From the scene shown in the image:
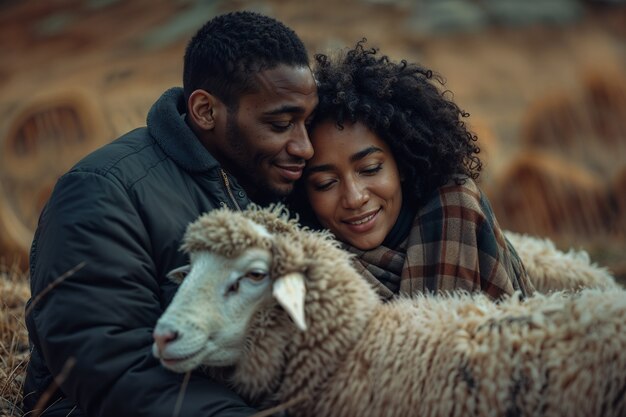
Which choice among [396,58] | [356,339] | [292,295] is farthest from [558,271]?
[396,58]

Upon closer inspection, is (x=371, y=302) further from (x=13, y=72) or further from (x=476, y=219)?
(x=13, y=72)

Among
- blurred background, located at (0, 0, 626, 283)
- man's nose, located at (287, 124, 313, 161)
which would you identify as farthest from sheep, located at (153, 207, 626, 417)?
blurred background, located at (0, 0, 626, 283)

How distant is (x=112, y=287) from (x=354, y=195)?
1293mm

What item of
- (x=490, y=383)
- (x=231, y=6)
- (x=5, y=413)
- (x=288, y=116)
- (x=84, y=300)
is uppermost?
(x=231, y=6)

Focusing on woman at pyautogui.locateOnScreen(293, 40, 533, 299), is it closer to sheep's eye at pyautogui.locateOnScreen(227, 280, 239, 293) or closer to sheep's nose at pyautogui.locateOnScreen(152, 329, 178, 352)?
sheep's eye at pyautogui.locateOnScreen(227, 280, 239, 293)

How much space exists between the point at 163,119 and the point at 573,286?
2585mm

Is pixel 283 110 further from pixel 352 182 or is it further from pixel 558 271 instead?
pixel 558 271

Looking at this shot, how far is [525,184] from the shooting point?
29.6ft

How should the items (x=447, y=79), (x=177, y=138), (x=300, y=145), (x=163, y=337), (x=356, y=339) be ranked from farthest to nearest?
1. (x=447, y=79)
2. (x=300, y=145)
3. (x=177, y=138)
4. (x=356, y=339)
5. (x=163, y=337)

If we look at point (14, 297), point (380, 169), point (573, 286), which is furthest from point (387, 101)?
point (14, 297)

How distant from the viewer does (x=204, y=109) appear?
3.50m

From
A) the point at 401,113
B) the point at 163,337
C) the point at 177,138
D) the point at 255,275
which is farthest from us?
the point at 401,113

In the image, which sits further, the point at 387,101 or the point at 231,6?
the point at 231,6

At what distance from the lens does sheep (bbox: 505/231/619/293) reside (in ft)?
14.2
